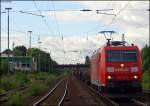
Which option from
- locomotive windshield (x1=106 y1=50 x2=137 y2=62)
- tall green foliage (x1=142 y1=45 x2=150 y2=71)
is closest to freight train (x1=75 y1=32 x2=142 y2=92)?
locomotive windshield (x1=106 y1=50 x2=137 y2=62)

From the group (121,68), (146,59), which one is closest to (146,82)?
(121,68)

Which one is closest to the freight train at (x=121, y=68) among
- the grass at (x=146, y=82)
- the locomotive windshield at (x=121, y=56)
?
the locomotive windshield at (x=121, y=56)

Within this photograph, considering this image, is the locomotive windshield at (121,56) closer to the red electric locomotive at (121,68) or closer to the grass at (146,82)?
the red electric locomotive at (121,68)

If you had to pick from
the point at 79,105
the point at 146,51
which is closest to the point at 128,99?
the point at 79,105

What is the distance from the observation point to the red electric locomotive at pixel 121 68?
1137 inches

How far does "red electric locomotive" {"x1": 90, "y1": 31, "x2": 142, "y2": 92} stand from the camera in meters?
28.9

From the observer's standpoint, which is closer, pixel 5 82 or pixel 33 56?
pixel 5 82

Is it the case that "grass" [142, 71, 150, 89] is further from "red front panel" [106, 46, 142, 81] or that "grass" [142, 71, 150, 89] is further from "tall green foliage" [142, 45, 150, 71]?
"tall green foliage" [142, 45, 150, 71]

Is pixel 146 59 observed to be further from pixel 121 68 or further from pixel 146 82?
pixel 121 68

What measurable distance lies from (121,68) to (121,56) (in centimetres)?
81

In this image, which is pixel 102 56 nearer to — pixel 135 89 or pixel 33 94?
pixel 135 89

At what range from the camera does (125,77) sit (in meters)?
29.0

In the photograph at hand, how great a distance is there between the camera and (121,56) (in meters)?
29.7

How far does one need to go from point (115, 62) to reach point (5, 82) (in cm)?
3145
